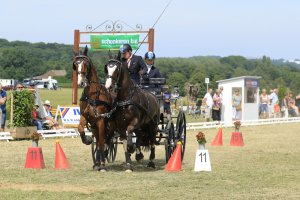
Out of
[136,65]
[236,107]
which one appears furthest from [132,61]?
[236,107]

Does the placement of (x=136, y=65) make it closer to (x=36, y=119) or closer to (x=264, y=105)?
(x=36, y=119)

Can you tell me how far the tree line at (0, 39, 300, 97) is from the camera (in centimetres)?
6944

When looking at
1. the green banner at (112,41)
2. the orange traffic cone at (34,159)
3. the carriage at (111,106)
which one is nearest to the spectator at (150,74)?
the carriage at (111,106)

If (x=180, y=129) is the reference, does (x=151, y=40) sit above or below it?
above

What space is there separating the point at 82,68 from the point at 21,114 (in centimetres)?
934

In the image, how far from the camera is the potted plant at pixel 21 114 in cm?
1999

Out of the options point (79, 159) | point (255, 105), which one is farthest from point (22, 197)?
point (255, 105)

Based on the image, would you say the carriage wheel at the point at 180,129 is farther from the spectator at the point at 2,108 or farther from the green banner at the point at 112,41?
the green banner at the point at 112,41

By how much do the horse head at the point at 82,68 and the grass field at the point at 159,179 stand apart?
61.5 inches

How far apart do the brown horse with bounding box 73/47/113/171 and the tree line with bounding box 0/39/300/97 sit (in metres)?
46.6

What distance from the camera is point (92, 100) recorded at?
1148cm

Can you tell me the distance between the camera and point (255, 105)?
105 feet

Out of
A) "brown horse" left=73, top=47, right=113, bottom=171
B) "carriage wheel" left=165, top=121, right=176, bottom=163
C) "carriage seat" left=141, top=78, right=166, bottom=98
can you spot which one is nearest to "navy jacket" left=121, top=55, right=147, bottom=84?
"carriage seat" left=141, top=78, right=166, bottom=98

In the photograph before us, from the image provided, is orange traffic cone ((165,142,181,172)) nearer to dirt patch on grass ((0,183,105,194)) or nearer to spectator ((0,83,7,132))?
dirt patch on grass ((0,183,105,194))
